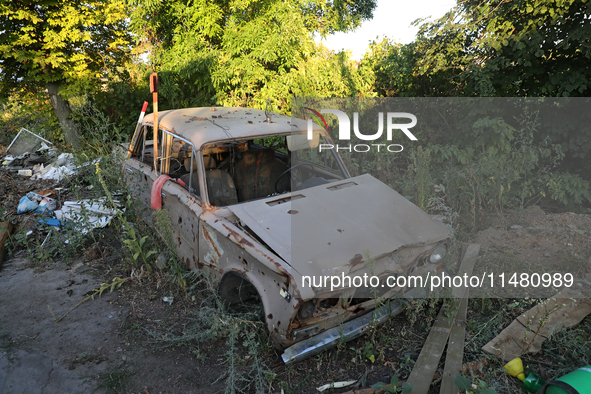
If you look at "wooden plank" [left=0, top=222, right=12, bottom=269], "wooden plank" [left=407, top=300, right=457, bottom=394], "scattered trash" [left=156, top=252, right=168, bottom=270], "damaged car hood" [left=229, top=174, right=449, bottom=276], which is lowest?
"wooden plank" [left=407, top=300, right=457, bottom=394]

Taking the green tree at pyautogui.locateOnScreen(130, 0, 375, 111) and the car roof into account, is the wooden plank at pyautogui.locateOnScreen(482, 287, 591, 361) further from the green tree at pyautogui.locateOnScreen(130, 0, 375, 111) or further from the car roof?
the green tree at pyautogui.locateOnScreen(130, 0, 375, 111)

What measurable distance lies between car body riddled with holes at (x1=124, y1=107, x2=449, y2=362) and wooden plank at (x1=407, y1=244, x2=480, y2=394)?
1.22 feet

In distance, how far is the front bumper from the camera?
8.63 feet

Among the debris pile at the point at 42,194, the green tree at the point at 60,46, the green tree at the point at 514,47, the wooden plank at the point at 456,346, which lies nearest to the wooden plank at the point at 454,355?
the wooden plank at the point at 456,346

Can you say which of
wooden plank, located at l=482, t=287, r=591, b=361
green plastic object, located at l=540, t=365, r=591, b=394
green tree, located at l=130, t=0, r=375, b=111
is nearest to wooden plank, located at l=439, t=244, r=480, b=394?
wooden plank, located at l=482, t=287, r=591, b=361

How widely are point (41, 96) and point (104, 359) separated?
7.65 m

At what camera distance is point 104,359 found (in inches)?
119

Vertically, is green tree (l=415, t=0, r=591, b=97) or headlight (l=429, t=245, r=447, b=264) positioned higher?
green tree (l=415, t=0, r=591, b=97)

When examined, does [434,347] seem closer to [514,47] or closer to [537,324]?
[537,324]

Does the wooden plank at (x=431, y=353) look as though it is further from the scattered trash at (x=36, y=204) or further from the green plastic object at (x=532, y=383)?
the scattered trash at (x=36, y=204)

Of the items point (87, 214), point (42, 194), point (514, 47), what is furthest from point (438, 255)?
point (42, 194)

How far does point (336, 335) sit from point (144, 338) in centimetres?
170

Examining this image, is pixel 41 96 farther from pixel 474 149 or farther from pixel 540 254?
pixel 540 254

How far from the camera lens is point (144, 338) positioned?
3268mm
